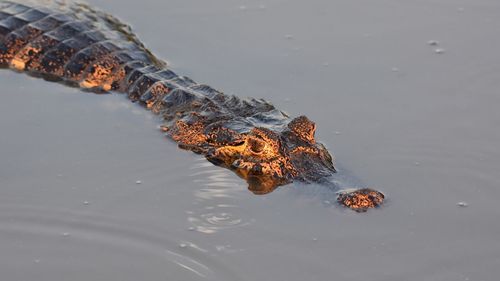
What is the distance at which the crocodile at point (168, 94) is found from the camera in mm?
8516

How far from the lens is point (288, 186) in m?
8.38

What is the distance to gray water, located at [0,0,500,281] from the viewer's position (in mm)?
7363

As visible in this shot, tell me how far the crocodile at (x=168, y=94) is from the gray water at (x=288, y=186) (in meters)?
0.15

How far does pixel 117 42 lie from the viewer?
1070cm

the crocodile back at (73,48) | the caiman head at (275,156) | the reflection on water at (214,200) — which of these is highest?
the crocodile back at (73,48)

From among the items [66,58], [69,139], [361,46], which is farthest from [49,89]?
[361,46]

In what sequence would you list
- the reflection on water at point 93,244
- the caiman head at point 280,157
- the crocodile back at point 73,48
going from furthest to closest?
1. the crocodile back at point 73,48
2. the caiman head at point 280,157
3. the reflection on water at point 93,244

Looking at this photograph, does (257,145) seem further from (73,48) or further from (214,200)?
(73,48)

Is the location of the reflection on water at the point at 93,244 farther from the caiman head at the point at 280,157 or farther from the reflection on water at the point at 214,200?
the caiman head at the point at 280,157

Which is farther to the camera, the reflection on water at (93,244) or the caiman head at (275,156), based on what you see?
Answer: the caiman head at (275,156)

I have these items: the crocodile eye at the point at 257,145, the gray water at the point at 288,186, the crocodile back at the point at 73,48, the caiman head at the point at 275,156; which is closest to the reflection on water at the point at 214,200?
the gray water at the point at 288,186

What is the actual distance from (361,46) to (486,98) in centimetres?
153

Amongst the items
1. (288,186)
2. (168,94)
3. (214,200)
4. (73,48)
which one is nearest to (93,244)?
(214,200)

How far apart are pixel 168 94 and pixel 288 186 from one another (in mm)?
1811
